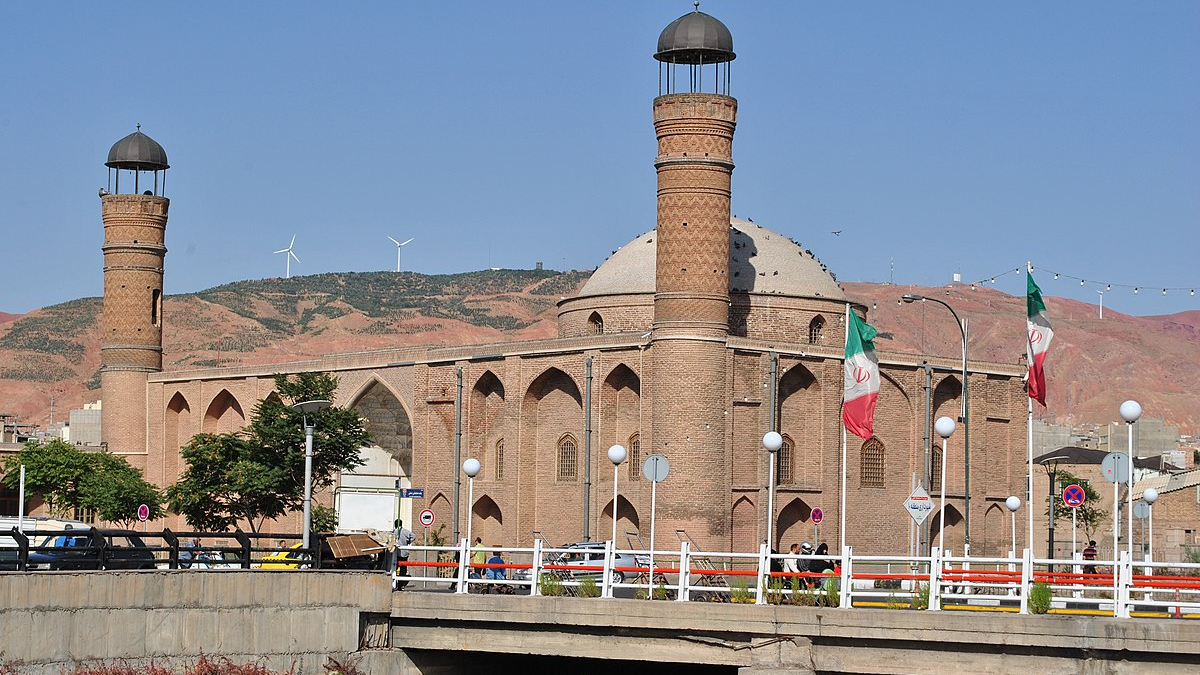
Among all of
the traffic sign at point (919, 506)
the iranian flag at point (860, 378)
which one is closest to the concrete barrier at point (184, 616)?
the traffic sign at point (919, 506)

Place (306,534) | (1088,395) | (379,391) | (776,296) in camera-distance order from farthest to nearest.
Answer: (1088,395) < (379,391) < (776,296) < (306,534)

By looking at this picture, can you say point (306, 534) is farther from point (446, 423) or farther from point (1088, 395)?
point (1088, 395)

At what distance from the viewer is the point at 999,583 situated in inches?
958

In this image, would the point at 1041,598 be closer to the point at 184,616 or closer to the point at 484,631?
the point at 484,631

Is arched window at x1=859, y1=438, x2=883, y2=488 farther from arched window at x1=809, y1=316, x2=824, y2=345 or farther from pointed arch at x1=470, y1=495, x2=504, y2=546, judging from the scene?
pointed arch at x1=470, y1=495, x2=504, y2=546

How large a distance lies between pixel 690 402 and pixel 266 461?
481 inches

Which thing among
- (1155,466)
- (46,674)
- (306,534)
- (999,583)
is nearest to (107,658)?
(46,674)

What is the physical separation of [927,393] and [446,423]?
16391mm

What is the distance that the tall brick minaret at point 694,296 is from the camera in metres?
48.6

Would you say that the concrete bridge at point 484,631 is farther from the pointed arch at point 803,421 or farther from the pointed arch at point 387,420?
the pointed arch at point 387,420

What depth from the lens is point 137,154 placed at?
69750mm

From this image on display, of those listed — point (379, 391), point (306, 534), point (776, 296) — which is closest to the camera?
point (306, 534)

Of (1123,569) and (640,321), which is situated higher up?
(640,321)

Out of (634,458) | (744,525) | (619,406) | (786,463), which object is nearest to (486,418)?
(619,406)
